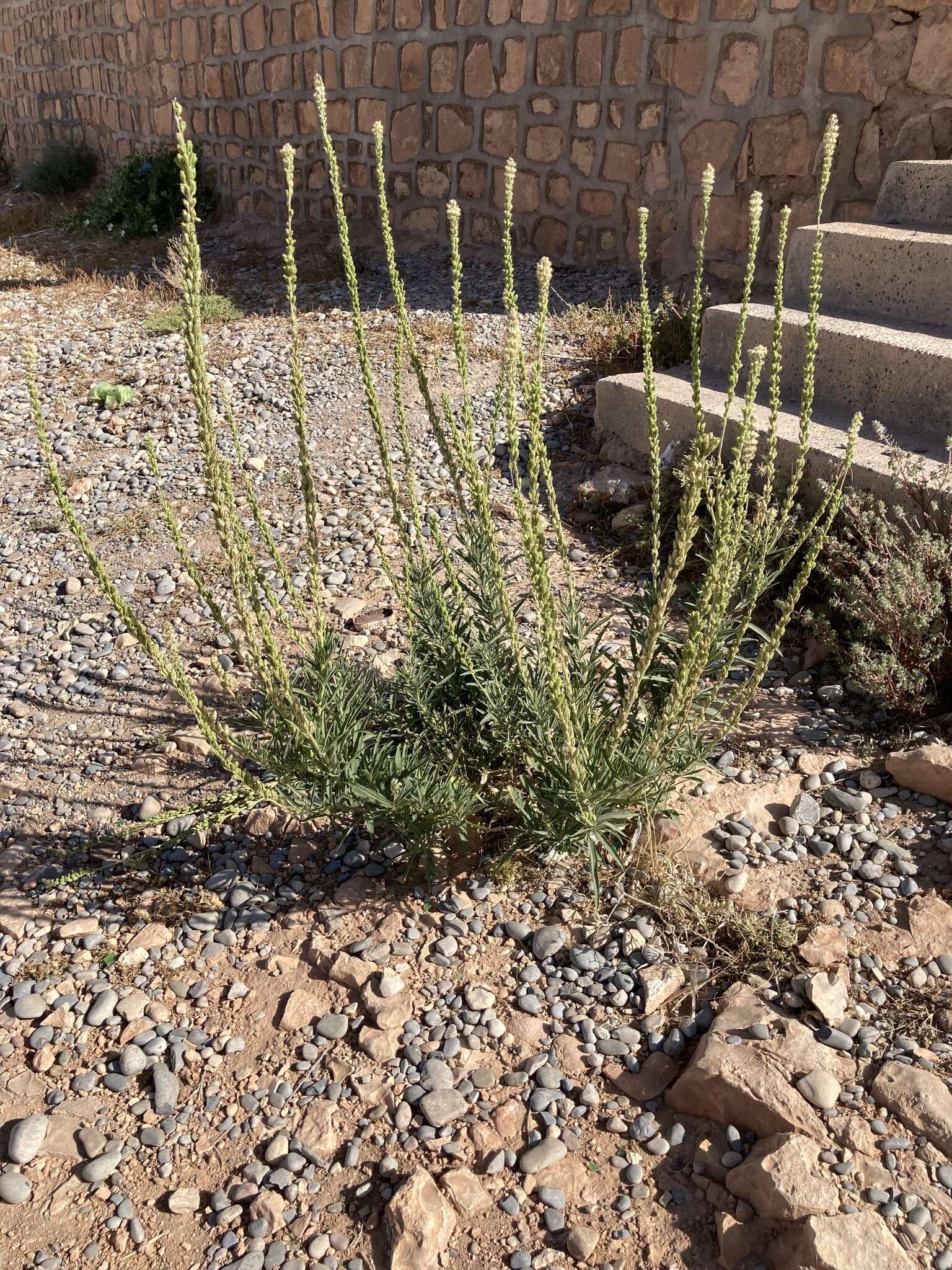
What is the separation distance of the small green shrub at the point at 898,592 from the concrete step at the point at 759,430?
0.34 feet

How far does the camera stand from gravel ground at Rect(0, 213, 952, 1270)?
1.86 m

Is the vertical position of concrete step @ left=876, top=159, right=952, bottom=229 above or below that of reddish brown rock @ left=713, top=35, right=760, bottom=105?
below

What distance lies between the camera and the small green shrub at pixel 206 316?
22.1ft

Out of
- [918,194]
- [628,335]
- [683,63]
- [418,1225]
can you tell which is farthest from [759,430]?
[683,63]

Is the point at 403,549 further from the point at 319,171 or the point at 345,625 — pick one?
the point at 319,171

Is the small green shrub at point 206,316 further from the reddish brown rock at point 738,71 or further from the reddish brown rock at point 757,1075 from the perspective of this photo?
the reddish brown rock at point 757,1075

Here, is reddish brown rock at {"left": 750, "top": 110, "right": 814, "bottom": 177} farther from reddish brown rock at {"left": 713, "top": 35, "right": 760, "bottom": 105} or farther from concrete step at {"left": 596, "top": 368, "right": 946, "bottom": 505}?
concrete step at {"left": 596, "top": 368, "right": 946, "bottom": 505}

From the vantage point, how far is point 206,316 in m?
6.86

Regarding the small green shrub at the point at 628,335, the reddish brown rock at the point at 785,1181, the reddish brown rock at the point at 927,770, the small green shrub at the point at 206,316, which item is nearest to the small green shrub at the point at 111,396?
the small green shrub at the point at 206,316

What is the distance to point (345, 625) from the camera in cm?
368

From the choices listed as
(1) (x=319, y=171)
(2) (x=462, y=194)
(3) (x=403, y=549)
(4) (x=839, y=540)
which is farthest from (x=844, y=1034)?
(1) (x=319, y=171)

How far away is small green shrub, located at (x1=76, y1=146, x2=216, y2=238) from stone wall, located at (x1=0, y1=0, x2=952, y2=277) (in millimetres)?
307

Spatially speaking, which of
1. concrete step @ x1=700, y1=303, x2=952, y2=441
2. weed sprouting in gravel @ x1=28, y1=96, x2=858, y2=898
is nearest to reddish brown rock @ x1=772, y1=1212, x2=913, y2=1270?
weed sprouting in gravel @ x1=28, y1=96, x2=858, y2=898

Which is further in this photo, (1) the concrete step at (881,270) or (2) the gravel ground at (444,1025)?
(1) the concrete step at (881,270)
